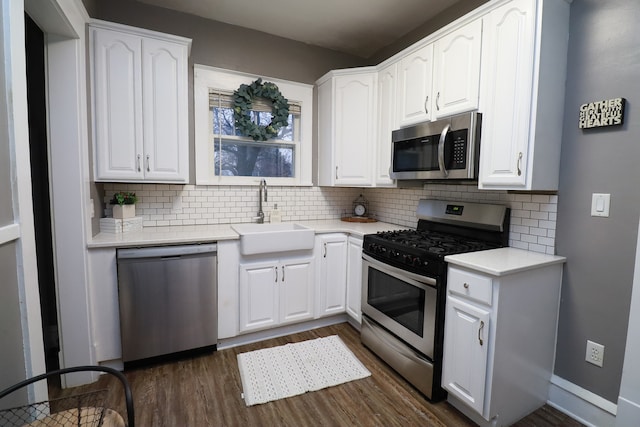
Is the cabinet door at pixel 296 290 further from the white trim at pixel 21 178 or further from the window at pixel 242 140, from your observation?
the white trim at pixel 21 178

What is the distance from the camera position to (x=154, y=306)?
217cm

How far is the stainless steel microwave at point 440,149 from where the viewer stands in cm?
199

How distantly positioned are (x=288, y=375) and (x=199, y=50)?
2863 mm

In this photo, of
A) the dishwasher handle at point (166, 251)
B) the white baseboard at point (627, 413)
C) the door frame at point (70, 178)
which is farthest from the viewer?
the dishwasher handle at point (166, 251)

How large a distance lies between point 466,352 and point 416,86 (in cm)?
193

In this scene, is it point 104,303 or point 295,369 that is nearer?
point 104,303

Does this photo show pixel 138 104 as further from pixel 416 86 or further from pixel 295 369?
pixel 295 369

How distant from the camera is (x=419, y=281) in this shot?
196cm

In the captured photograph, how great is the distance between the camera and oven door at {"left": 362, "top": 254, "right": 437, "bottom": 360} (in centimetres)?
191

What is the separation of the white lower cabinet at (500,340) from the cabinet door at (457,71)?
1.12m

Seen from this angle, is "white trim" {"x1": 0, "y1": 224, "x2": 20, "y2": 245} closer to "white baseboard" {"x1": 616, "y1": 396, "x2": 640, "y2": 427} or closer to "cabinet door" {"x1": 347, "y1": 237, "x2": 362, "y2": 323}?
"cabinet door" {"x1": 347, "y1": 237, "x2": 362, "y2": 323}

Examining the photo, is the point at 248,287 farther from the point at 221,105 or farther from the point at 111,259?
the point at 221,105

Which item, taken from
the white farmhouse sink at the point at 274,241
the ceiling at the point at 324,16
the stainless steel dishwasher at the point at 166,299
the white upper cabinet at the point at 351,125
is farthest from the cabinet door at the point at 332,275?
the ceiling at the point at 324,16

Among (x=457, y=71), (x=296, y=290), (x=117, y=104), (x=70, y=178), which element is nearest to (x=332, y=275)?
(x=296, y=290)
